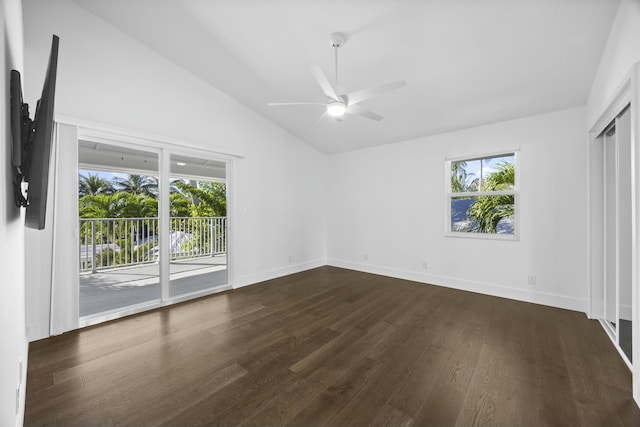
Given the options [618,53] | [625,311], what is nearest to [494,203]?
[625,311]

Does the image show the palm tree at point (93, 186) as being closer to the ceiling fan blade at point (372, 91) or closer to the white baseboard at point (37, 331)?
the white baseboard at point (37, 331)

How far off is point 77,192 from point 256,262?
252cm

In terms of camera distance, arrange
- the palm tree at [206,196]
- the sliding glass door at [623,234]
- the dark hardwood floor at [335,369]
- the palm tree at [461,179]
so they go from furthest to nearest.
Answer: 1. the palm tree at [461,179]
2. the palm tree at [206,196]
3. the sliding glass door at [623,234]
4. the dark hardwood floor at [335,369]

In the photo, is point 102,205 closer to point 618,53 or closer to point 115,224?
point 115,224

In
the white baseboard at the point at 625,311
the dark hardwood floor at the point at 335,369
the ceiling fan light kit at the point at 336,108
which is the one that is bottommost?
the dark hardwood floor at the point at 335,369

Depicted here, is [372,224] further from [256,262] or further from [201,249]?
[201,249]

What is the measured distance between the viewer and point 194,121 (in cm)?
372

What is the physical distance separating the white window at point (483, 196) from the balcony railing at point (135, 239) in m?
3.72

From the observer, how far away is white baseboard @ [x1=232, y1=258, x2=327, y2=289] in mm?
4273

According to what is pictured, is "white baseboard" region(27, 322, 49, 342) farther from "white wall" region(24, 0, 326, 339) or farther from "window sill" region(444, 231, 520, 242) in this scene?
"window sill" region(444, 231, 520, 242)

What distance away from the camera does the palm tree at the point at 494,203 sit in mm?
3762

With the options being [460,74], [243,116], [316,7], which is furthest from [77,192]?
[460,74]

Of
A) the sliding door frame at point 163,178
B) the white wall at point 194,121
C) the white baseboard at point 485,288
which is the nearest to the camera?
the white wall at point 194,121

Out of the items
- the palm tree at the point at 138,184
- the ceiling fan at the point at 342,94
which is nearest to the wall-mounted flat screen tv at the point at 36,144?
the ceiling fan at the point at 342,94
